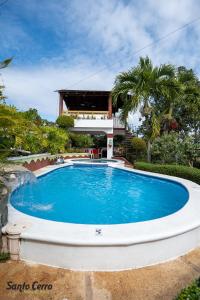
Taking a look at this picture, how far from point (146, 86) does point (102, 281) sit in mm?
13196

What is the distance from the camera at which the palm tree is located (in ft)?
48.8

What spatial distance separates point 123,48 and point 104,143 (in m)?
19.9

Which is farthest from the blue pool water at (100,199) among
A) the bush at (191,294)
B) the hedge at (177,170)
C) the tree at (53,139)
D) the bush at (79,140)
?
the bush at (79,140)

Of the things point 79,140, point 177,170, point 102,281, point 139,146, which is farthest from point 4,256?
point 79,140

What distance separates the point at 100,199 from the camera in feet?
28.7

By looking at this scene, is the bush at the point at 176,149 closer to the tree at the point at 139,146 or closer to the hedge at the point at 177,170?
the hedge at the point at 177,170

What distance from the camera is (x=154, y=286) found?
319 cm

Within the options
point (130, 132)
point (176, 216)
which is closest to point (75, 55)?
point (130, 132)

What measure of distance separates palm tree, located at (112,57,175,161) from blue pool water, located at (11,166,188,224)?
4.29 metres

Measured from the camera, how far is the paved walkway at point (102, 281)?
2977mm

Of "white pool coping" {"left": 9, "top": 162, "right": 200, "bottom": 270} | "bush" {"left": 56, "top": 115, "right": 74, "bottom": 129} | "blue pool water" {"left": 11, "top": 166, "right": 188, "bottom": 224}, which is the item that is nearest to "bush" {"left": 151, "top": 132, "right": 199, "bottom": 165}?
"blue pool water" {"left": 11, "top": 166, "right": 188, "bottom": 224}

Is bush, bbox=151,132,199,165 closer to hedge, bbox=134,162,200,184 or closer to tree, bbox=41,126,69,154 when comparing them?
hedge, bbox=134,162,200,184

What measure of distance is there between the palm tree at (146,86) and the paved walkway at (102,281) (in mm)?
12051

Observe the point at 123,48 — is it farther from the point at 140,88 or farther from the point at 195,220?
the point at 195,220
